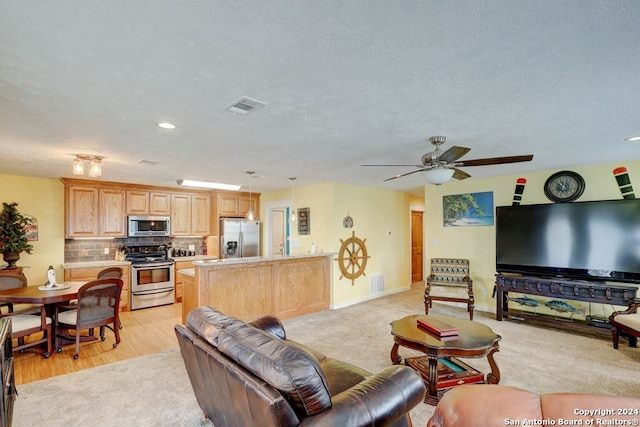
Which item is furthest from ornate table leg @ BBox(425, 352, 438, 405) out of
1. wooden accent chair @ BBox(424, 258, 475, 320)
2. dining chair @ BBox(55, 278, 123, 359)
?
dining chair @ BBox(55, 278, 123, 359)

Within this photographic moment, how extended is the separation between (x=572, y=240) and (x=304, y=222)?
432 cm

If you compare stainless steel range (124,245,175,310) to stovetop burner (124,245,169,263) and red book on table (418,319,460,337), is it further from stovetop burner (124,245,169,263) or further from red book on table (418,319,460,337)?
red book on table (418,319,460,337)

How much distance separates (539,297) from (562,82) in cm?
414

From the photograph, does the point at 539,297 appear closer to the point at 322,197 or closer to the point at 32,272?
the point at 322,197

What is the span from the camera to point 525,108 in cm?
236

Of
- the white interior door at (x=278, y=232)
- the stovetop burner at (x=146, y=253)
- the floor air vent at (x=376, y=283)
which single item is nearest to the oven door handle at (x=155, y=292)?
the stovetop burner at (x=146, y=253)

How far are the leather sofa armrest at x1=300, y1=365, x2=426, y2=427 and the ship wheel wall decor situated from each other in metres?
4.14

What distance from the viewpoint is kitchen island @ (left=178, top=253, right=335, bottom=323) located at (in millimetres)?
4207

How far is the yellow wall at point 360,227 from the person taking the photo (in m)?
5.88

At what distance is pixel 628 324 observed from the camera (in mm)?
3510

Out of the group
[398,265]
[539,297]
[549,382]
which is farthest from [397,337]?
[398,265]

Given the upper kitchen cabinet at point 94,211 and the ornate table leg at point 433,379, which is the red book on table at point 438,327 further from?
the upper kitchen cabinet at point 94,211

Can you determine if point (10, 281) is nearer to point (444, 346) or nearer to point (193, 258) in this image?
point (193, 258)

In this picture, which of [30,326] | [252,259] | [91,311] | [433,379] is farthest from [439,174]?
[30,326]
